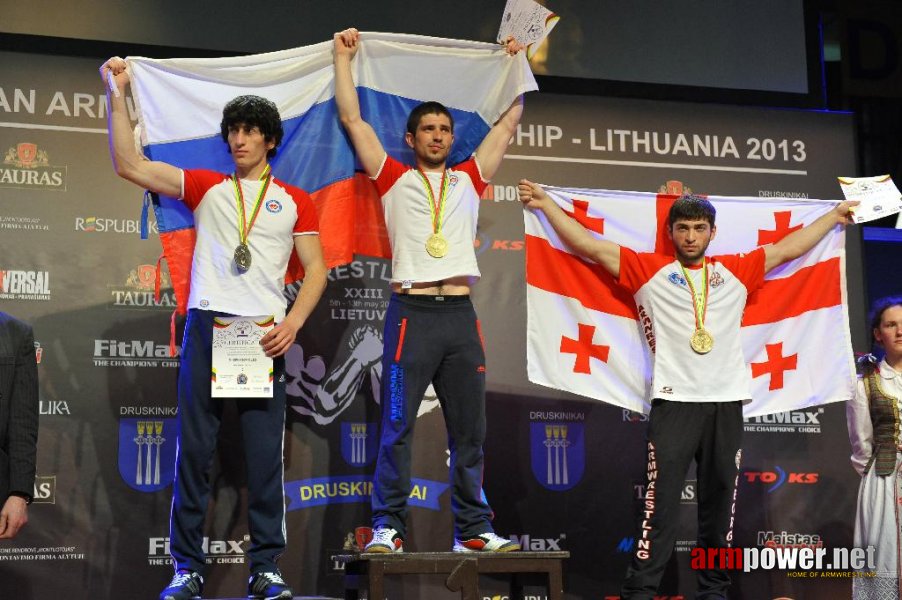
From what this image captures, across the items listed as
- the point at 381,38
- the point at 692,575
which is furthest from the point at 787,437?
the point at 381,38

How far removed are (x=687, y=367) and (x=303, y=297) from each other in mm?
1520

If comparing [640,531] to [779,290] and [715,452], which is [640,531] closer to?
[715,452]

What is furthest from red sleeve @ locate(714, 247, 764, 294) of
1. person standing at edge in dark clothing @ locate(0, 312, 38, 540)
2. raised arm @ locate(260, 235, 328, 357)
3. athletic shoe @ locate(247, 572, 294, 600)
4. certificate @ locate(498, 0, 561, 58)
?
person standing at edge in dark clothing @ locate(0, 312, 38, 540)

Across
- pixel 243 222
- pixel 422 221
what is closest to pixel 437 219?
pixel 422 221

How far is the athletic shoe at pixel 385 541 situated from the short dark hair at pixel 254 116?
153 cm

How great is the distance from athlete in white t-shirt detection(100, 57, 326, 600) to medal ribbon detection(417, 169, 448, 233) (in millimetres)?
447

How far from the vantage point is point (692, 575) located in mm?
4949

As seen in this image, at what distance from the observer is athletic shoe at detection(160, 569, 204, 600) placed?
3277mm

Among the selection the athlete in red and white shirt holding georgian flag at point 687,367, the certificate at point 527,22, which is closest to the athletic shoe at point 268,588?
the athlete in red and white shirt holding georgian flag at point 687,367

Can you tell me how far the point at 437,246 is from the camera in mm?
3861

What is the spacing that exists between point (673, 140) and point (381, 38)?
1759 mm

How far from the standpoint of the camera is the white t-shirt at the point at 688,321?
3.99 metres

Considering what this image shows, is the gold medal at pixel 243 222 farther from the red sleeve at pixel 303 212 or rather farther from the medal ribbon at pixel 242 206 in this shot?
the red sleeve at pixel 303 212

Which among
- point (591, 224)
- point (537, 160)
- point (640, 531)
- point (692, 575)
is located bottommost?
point (692, 575)
